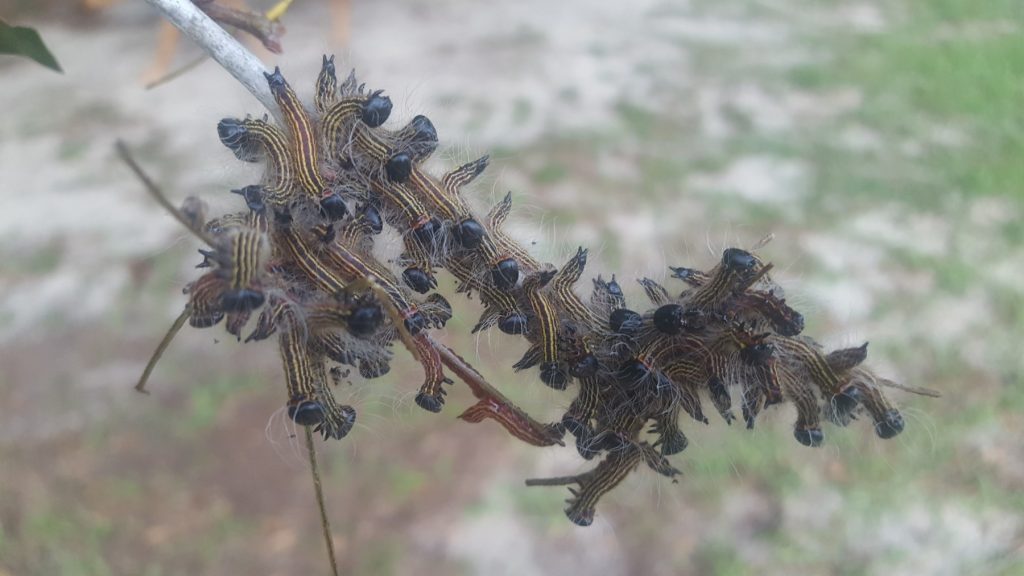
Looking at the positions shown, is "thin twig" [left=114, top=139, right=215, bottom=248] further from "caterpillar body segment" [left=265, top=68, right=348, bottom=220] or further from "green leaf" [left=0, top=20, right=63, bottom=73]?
"green leaf" [left=0, top=20, right=63, bottom=73]

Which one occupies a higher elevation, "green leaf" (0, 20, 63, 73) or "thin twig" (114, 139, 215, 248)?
"thin twig" (114, 139, 215, 248)

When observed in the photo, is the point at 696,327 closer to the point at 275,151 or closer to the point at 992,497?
the point at 275,151

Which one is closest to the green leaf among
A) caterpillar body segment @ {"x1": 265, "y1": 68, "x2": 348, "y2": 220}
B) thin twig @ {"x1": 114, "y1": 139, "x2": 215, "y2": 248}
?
caterpillar body segment @ {"x1": 265, "y1": 68, "x2": 348, "y2": 220}

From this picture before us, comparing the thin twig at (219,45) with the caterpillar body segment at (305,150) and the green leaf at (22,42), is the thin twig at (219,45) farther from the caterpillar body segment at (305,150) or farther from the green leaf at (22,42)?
the green leaf at (22,42)

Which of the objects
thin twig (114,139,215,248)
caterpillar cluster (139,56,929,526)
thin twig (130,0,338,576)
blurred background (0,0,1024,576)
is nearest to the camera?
thin twig (114,139,215,248)

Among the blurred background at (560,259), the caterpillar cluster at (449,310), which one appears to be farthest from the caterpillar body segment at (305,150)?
the blurred background at (560,259)

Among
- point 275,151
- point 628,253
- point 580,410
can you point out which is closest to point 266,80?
point 275,151
